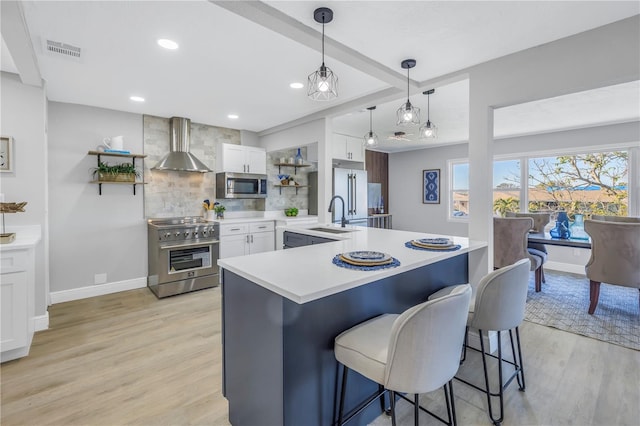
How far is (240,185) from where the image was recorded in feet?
16.3

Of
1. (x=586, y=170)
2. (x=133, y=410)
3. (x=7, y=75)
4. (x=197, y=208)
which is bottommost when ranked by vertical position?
(x=133, y=410)

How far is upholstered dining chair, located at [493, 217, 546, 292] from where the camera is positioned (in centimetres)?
374

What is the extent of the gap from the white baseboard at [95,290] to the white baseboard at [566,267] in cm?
672

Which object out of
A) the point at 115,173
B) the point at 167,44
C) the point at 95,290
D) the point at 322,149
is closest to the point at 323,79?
the point at 167,44

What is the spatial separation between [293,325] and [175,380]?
1418 mm

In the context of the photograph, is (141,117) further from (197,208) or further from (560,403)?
(560,403)

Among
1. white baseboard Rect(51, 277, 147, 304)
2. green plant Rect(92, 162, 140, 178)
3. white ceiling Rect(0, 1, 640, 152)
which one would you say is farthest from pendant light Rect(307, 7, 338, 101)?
white baseboard Rect(51, 277, 147, 304)

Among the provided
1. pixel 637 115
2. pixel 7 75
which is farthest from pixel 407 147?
pixel 7 75

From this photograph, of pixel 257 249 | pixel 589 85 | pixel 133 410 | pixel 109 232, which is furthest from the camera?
pixel 257 249

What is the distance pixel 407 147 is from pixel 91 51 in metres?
6.05

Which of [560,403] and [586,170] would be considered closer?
[560,403]

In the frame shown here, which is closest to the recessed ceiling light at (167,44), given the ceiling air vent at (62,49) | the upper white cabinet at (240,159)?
the ceiling air vent at (62,49)

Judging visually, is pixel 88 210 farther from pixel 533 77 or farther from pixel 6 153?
pixel 533 77

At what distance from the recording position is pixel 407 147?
23.2 ft
